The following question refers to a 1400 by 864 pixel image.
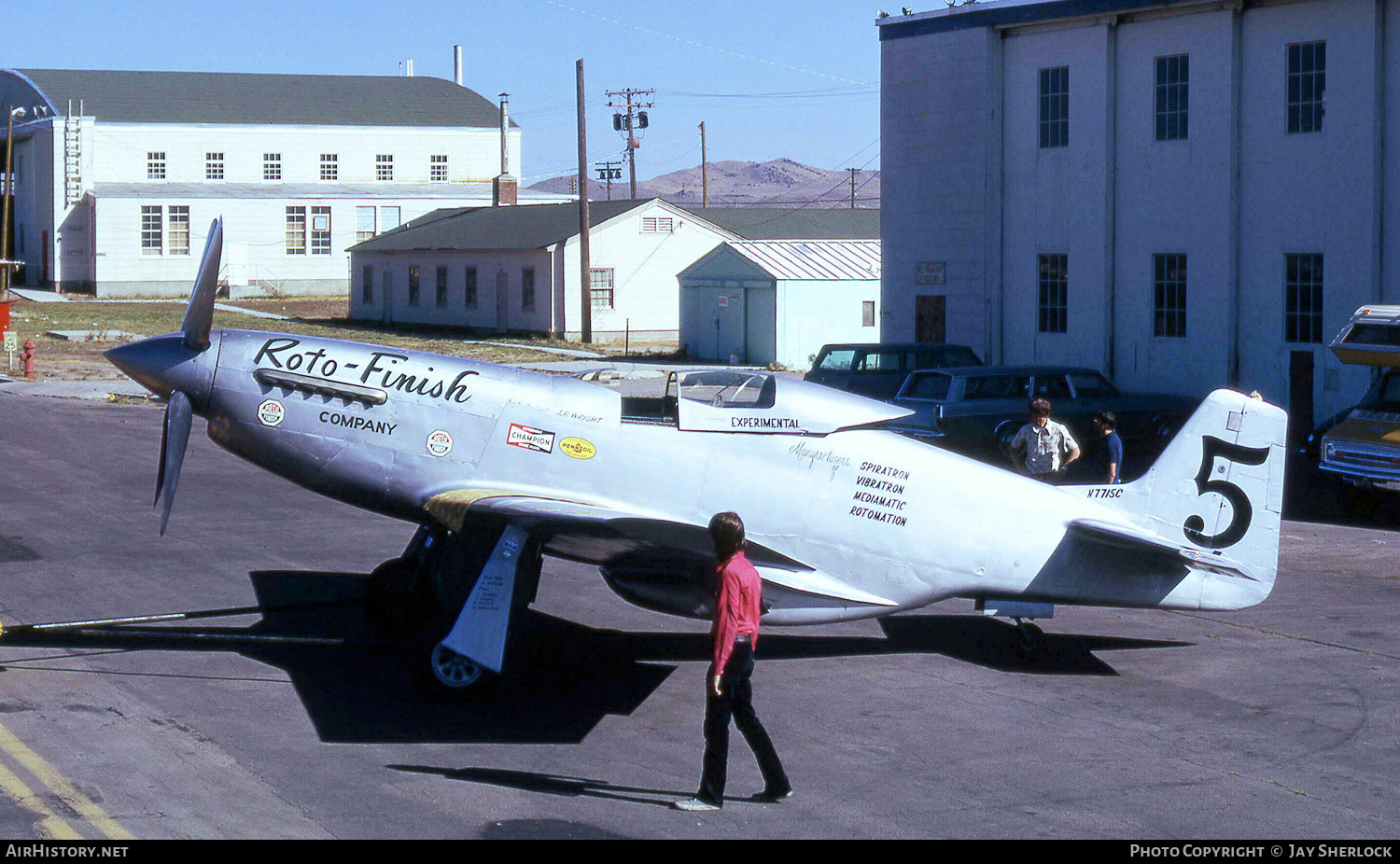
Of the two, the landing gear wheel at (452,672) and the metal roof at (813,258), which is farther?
the metal roof at (813,258)

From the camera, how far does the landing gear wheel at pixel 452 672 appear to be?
9.80 meters

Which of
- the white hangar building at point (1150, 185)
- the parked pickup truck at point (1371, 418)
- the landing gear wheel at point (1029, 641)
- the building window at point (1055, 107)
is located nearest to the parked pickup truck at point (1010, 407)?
the parked pickup truck at point (1371, 418)

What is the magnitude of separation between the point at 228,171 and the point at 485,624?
246 ft

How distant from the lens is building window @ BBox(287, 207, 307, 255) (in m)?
76.6

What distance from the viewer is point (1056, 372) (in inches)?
893

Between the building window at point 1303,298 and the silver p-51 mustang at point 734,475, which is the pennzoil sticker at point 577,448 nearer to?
the silver p-51 mustang at point 734,475

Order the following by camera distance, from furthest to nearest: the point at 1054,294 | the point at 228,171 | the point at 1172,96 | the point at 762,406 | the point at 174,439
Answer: the point at 228,171 < the point at 1054,294 < the point at 1172,96 < the point at 762,406 < the point at 174,439

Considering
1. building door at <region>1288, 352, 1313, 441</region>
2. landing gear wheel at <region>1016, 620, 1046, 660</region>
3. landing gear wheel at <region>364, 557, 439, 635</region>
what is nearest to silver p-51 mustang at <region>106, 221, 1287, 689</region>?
landing gear wheel at <region>1016, 620, 1046, 660</region>

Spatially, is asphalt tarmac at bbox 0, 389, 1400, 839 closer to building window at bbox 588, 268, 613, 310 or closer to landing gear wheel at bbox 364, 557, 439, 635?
landing gear wheel at bbox 364, 557, 439, 635

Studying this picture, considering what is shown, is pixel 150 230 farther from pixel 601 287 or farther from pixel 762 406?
pixel 762 406

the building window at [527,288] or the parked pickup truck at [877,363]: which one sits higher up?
the building window at [527,288]

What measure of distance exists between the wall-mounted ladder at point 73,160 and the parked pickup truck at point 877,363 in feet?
197

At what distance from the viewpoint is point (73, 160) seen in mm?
74875

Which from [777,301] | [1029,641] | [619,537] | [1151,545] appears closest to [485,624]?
[619,537]
